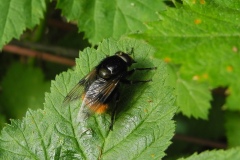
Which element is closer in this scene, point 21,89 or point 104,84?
point 104,84

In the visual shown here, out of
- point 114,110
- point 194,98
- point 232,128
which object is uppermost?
point 114,110

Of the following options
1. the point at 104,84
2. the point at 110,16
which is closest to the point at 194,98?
the point at 110,16

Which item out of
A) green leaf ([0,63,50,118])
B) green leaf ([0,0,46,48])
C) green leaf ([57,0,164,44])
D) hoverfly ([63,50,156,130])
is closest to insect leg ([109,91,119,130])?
hoverfly ([63,50,156,130])

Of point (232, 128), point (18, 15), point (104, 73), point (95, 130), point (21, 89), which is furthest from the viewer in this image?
point (21, 89)

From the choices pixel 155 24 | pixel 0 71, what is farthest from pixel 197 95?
pixel 0 71

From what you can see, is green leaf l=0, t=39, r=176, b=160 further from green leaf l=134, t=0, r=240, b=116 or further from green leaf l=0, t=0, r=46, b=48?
green leaf l=0, t=0, r=46, b=48

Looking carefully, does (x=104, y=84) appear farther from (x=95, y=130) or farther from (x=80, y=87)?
(x=95, y=130)
